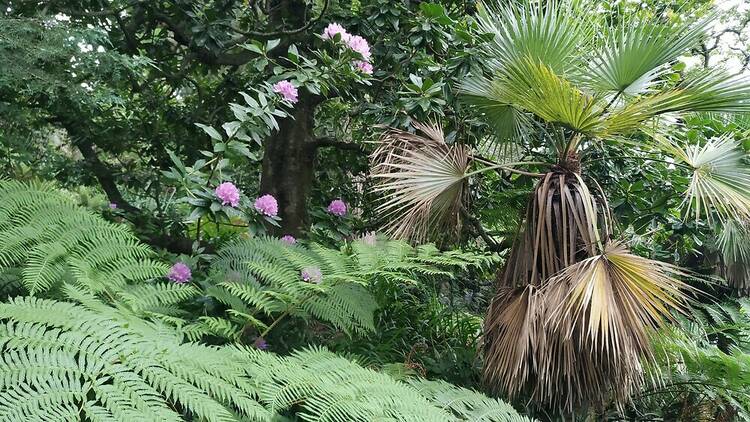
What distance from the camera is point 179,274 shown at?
2027 millimetres

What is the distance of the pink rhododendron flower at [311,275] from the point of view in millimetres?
1953

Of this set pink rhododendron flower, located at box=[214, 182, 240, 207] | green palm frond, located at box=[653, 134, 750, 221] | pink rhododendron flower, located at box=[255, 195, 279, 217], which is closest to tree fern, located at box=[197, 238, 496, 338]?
pink rhododendron flower, located at box=[255, 195, 279, 217]

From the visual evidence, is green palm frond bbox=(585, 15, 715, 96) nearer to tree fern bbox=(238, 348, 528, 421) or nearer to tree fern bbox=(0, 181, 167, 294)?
tree fern bbox=(238, 348, 528, 421)

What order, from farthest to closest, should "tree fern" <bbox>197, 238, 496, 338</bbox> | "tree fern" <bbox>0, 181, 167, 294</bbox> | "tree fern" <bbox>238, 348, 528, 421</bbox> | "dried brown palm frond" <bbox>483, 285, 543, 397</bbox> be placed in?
"dried brown palm frond" <bbox>483, 285, 543, 397</bbox> → "tree fern" <bbox>197, 238, 496, 338</bbox> → "tree fern" <bbox>0, 181, 167, 294</bbox> → "tree fern" <bbox>238, 348, 528, 421</bbox>

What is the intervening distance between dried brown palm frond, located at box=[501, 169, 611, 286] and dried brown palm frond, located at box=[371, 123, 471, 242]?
349 millimetres

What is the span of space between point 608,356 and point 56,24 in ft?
7.48

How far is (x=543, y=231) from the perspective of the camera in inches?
91.1

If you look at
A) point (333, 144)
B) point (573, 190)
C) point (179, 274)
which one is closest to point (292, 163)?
point (333, 144)

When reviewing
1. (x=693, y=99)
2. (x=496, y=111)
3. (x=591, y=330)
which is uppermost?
(x=693, y=99)

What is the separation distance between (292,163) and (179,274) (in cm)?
136

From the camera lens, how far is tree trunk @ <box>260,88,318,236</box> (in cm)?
320

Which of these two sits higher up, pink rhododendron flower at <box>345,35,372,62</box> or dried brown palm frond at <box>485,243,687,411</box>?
pink rhododendron flower at <box>345,35,372,62</box>

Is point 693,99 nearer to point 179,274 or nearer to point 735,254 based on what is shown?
point 735,254

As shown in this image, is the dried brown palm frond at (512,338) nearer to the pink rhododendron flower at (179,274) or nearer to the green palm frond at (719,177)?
the green palm frond at (719,177)
